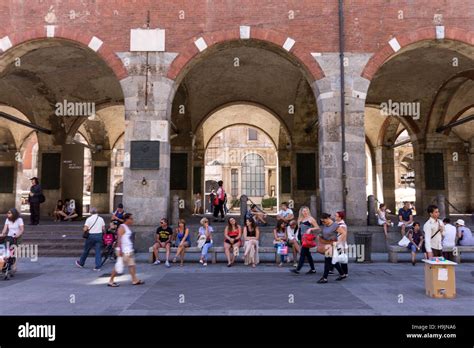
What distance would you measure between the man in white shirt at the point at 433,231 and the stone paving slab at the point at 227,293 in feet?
2.42

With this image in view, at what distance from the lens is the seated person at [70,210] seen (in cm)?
1490

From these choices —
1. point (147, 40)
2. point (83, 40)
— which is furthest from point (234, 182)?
point (83, 40)

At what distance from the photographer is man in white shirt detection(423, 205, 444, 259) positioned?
731cm

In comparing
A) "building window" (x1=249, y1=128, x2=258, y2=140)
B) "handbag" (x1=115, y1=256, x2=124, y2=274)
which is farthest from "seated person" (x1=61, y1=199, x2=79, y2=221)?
"building window" (x1=249, y1=128, x2=258, y2=140)

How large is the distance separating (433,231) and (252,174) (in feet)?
107

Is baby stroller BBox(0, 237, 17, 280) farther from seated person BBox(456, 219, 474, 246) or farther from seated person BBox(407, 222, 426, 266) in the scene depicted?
seated person BBox(456, 219, 474, 246)

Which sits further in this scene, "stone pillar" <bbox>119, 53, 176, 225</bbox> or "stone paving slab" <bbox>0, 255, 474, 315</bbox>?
"stone pillar" <bbox>119, 53, 176, 225</bbox>

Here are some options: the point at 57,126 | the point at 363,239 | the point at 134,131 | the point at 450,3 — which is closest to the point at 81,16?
the point at 134,131

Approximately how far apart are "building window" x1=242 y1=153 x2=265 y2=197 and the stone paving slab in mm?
30773

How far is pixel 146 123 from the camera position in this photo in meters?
11.1

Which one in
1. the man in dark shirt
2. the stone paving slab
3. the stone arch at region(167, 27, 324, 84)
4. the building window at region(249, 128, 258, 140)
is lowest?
the stone paving slab

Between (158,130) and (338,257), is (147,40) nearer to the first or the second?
(158,130)

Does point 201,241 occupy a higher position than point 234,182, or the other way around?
point 234,182
